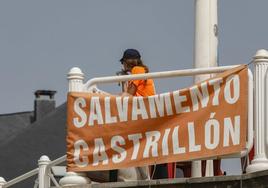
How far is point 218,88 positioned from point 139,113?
0.99 m

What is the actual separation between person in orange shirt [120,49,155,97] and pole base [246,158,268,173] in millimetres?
1844

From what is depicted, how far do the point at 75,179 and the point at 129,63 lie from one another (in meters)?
1.45

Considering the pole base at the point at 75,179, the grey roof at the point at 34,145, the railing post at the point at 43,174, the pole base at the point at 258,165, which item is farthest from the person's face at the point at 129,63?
the grey roof at the point at 34,145

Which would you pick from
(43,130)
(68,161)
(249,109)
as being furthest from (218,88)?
(43,130)

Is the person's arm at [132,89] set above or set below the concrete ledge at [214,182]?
above

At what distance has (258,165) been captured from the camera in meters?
15.5

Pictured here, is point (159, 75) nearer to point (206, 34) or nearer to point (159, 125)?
point (159, 125)

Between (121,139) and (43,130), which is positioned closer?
(121,139)

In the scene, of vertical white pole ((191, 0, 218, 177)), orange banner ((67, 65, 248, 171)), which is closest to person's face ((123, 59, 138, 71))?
orange banner ((67, 65, 248, 171))

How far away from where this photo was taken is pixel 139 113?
16.7 metres

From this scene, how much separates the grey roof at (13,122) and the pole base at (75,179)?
33738 mm

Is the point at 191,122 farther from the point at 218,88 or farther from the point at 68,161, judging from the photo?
the point at 68,161

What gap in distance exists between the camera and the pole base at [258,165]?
50.9ft

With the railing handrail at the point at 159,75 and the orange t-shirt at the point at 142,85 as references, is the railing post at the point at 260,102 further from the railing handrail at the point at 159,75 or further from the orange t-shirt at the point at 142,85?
the orange t-shirt at the point at 142,85
